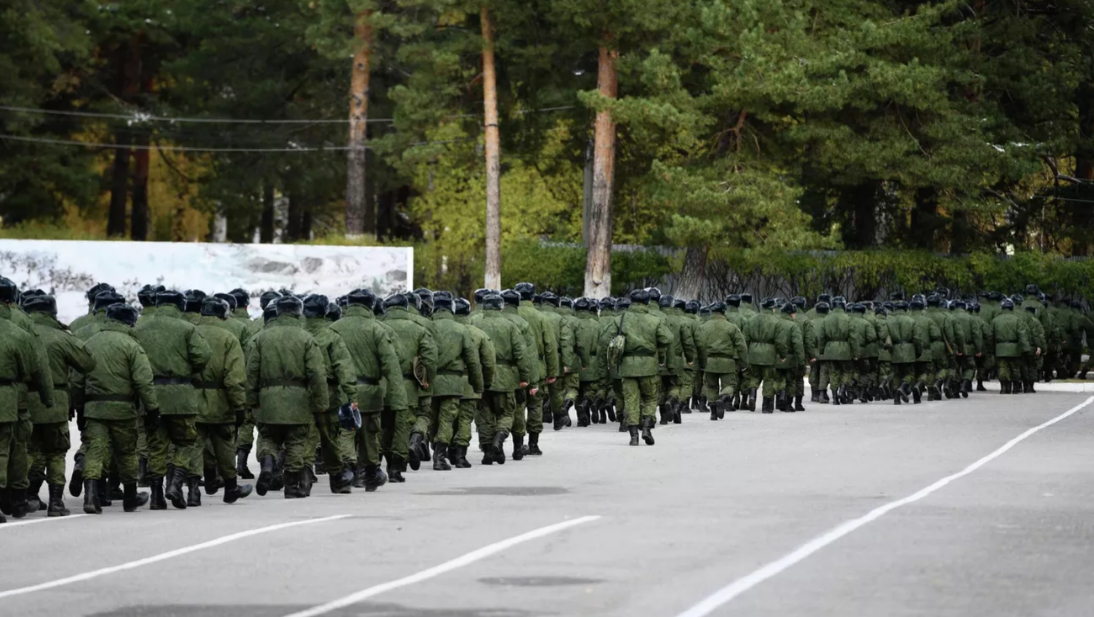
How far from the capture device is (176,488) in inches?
670

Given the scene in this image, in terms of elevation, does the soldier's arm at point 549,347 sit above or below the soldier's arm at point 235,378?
above

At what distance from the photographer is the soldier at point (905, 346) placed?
37438mm

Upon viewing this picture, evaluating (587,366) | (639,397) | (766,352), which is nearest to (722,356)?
(766,352)

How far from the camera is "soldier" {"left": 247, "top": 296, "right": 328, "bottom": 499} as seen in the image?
1758 cm

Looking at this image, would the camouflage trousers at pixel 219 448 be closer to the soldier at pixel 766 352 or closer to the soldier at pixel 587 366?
the soldier at pixel 587 366

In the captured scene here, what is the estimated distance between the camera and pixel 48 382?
15992mm

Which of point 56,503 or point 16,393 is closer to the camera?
point 16,393

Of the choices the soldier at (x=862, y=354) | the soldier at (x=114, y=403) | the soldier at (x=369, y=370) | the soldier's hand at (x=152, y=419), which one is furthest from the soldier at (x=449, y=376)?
the soldier at (x=862, y=354)

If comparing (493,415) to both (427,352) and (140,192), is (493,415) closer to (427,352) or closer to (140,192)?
(427,352)

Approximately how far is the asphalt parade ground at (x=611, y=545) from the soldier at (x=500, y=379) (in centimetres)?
79

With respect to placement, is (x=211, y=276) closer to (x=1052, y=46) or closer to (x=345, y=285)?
(x=345, y=285)

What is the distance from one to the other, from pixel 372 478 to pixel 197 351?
8.18ft

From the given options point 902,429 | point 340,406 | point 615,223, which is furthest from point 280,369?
point 615,223

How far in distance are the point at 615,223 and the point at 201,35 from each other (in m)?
16.7
